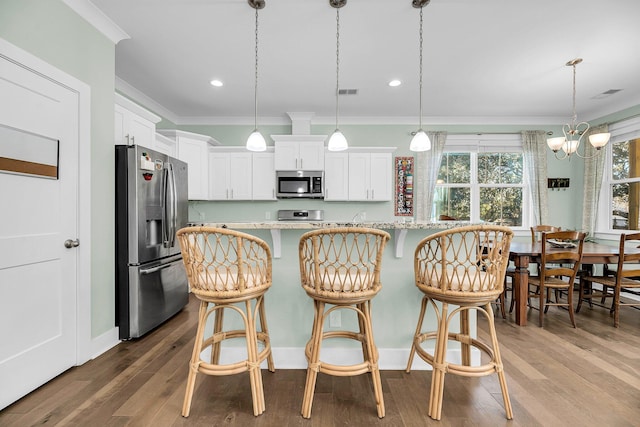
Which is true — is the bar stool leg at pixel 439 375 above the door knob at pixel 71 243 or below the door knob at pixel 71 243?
below

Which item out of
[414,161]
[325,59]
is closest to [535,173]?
[414,161]

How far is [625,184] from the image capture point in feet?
13.7

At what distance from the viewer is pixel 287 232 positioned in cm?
203

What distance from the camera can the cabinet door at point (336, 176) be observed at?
14.5ft

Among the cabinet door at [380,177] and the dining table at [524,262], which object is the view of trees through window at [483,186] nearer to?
the cabinet door at [380,177]

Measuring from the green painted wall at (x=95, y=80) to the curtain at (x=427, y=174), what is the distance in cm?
406

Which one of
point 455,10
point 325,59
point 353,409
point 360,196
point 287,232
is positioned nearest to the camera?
point 353,409

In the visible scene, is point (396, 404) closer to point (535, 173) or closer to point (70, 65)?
point (70, 65)

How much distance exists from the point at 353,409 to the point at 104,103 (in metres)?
2.91

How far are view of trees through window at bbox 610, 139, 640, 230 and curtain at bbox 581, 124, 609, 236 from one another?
18cm

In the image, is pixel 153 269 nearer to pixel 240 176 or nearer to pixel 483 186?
pixel 240 176

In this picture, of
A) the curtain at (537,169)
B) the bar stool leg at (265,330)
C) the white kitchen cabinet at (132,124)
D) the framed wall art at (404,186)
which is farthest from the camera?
the framed wall art at (404,186)

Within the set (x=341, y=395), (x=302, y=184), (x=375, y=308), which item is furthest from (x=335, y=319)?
(x=302, y=184)

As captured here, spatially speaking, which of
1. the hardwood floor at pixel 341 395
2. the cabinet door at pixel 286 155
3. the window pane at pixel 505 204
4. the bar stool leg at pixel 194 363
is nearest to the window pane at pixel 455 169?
the window pane at pixel 505 204
